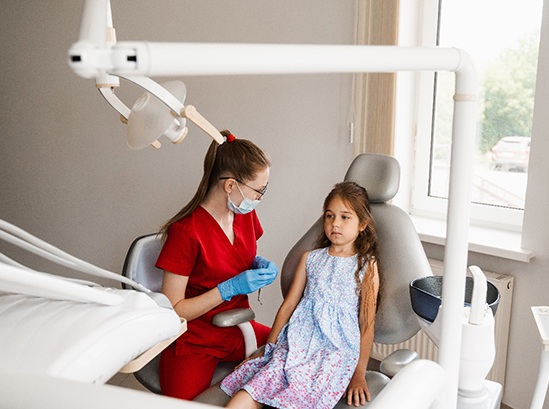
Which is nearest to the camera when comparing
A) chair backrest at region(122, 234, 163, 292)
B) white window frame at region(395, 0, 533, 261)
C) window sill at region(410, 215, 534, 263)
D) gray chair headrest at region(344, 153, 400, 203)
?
gray chair headrest at region(344, 153, 400, 203)

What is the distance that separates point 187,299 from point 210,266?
0.41 ft

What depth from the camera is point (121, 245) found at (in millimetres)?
3701

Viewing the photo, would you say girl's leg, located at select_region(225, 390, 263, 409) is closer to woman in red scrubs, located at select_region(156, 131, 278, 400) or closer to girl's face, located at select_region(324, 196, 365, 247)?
woman in red scrubs, located at select_region(156, 131, 278, 400)

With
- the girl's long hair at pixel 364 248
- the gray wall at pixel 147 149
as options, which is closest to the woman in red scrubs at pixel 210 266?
the girl's long hair at pixel 364 248

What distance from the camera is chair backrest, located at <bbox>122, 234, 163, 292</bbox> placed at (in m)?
1.96

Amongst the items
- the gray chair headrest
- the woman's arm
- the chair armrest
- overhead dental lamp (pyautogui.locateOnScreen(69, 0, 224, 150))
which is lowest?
the chair armrest

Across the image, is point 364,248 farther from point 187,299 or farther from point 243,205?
point 187,299

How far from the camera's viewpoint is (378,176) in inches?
73.3

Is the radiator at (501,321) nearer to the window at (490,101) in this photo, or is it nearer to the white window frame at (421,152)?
the white window frame at (421,152)

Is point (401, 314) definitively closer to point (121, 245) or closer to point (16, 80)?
point (121, 245)

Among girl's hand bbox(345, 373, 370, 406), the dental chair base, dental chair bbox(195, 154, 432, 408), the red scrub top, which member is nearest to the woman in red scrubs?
the red scrub top

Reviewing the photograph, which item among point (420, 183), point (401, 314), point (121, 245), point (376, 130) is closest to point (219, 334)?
point (401, 314)

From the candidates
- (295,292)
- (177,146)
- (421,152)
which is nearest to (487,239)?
(421,152)

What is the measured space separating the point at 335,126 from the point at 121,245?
161cm
